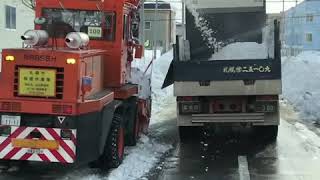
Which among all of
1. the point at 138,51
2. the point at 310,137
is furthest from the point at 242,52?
the point at 310,137

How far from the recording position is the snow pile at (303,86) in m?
17.4

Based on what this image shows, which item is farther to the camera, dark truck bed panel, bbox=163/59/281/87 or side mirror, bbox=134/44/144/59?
side mirror, bbox=134/44/144/59

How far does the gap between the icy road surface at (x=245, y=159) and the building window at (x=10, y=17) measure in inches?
903

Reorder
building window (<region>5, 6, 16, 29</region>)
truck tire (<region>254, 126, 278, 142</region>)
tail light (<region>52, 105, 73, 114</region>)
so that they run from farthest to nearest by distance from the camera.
A: building window (<region>5, 6, 16, 29</region>), truck tire (<region>254, 126, 278, 142</region>), tail light (<region>52, 105, 73, 114</region>)

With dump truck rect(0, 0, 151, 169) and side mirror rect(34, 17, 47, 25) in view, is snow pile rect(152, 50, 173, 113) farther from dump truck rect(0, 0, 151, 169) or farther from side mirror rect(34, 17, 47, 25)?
dump truck rect(0, 0, 151, 169)

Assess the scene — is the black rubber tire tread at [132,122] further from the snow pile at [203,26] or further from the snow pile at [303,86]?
the snow pile at [303,86]

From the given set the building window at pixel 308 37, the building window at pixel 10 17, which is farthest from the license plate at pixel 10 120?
the building window at pixel 308 37

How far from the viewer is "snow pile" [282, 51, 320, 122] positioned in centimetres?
1739

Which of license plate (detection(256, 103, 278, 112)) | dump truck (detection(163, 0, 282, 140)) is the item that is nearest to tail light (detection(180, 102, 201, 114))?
dump truck (detection(163, 0, 282, 140))

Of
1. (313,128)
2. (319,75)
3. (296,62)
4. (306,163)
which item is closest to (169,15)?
(296,62)

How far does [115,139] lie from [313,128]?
22.2 ft

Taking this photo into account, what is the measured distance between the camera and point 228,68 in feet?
37.8

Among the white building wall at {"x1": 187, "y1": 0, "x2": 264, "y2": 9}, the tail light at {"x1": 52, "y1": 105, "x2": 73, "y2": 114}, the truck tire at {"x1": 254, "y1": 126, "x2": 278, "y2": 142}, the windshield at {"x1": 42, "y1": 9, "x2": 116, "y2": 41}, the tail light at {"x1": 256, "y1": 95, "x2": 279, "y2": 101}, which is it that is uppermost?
the white building wall at {"x1": 187, "y1": 0, "x2": 264, "y2": 9}

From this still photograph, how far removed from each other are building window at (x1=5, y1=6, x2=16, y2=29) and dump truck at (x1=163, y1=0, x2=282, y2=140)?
2233 centimetres
